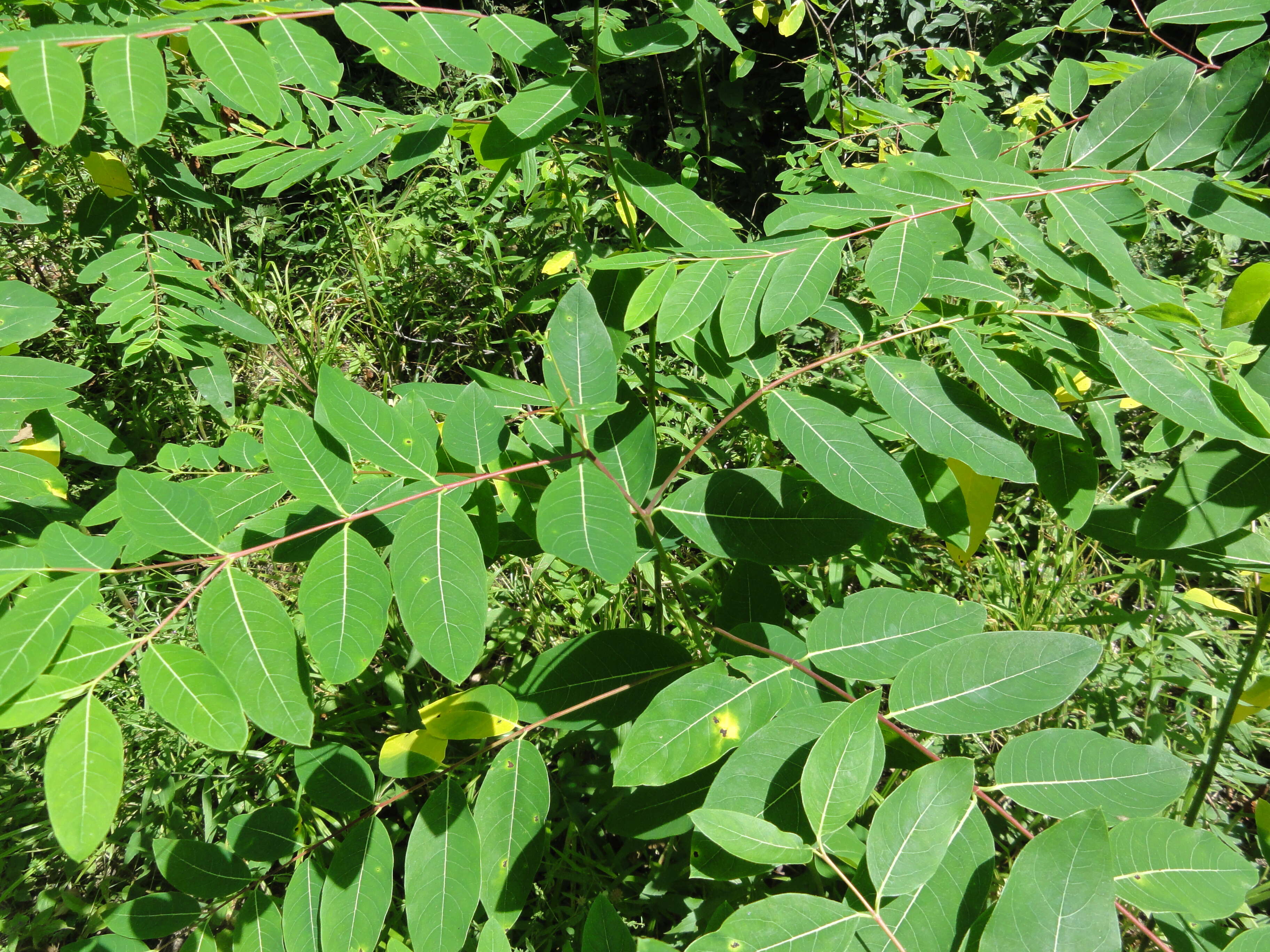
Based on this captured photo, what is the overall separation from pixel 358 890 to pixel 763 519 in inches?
29.2

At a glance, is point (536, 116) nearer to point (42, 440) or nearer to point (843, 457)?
point (843, 457)

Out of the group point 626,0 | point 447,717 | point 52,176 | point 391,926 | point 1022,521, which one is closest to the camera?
point 447,717

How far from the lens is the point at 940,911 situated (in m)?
0.84

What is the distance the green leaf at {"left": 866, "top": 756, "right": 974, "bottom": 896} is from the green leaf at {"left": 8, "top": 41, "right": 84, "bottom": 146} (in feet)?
3.75

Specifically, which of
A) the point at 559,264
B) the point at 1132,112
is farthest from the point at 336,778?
the point at 559,264

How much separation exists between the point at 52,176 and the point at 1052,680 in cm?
292

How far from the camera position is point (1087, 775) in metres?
0.96

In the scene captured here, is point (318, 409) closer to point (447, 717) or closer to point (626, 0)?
point (447, 717)

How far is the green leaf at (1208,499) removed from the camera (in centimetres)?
114

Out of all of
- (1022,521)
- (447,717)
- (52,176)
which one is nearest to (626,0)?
(52,176)

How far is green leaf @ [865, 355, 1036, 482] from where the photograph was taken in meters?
1.06

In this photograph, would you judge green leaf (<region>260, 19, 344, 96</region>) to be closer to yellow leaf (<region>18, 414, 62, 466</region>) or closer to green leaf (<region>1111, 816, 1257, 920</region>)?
yellow leaf (<region>18, 414, 62, 466</region>)

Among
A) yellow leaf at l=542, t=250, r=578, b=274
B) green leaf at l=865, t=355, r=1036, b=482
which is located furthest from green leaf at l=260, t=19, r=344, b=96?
yellow leaf at l=542, t=250, r=578, b=274

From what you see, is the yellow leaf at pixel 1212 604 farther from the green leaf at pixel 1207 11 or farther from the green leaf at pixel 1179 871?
the green leaf at pixel 1207 11
